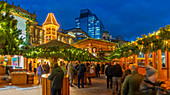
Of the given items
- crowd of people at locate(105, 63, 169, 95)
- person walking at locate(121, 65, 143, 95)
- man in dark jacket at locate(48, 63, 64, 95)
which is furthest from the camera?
man in dark jacket at locate(48, 63, 64, 95)

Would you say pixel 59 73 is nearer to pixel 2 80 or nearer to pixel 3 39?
pixel 3 39

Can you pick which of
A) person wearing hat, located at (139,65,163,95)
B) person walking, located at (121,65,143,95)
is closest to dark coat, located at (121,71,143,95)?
person walking, located at (121,65,143,95)

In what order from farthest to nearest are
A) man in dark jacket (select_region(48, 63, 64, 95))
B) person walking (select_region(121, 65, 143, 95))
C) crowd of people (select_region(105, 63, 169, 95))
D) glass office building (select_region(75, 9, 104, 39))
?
glass office building (select_region(75, 9, 104, 39)) < man in dark jacket (select_region(48, 63, 64, 95)) < person walking (select_region(121, 65, 143, 95)) < crowd of people (select_region(105, 63, 169, 95))

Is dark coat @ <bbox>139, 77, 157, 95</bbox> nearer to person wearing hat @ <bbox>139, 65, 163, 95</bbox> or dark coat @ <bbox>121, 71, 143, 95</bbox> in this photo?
person wearing hat @ <bbox>139, 65, 163, 95</bbox>

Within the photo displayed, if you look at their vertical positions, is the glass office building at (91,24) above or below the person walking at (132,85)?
above

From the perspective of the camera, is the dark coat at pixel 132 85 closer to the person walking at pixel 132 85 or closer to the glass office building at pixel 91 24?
the person walking at pixel 132 85

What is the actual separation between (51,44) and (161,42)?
19.2 feet

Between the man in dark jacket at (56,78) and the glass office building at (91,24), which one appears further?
the glass office building at (91,24)

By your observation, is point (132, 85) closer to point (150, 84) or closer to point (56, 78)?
point (150, 84)

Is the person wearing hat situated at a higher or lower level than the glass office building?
lower

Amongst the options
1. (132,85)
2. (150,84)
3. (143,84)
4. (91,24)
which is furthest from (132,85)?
(91,24)

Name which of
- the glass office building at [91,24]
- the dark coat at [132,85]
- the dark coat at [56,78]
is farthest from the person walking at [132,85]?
the glass office building at [91,24]

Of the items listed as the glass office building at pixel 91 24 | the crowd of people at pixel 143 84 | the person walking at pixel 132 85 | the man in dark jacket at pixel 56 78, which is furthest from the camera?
the glass office building at pixel 91 24

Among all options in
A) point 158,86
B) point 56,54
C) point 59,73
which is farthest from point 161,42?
point 56,54
